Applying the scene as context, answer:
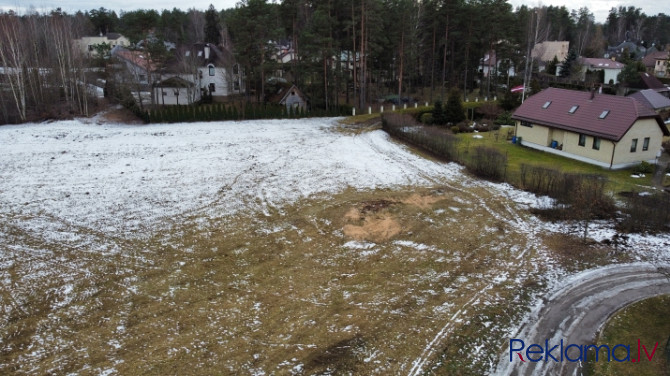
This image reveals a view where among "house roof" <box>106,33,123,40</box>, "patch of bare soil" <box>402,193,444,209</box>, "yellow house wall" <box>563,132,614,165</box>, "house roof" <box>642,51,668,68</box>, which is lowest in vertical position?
"patch of bare soil" <box>402,193,444,209</box>

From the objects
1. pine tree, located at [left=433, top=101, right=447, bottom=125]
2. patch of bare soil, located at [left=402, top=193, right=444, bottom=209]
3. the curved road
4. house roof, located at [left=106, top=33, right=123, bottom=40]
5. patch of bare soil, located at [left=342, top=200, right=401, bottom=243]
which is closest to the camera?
the curved road

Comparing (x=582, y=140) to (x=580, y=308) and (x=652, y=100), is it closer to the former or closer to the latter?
(x=580, y=308)

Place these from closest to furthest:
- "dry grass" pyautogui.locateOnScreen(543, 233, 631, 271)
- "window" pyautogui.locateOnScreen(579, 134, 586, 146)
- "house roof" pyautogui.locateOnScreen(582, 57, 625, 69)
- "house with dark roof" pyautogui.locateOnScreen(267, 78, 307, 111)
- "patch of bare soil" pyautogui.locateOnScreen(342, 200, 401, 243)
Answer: "dry grass" pyautogui.locateOnScreen(543, 233, 631, 271)
"patch of bare soil" pyautogui.locateOnScreen(342, 200, 401, 243)
"window" pyautogui.locateOnScreen(579, 134, 586, 146)
"house with dark roof" pyautogui.locateOnScreen(267, 78, 307, 111)
"house roof" pyautogui.locateOnScreen(582, 57, 625, 69)

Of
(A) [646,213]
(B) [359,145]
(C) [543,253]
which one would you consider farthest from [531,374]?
(B) [359,145]

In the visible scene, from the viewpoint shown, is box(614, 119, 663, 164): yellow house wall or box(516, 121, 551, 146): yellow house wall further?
box(516, 121, 551, 146): yellow house wall

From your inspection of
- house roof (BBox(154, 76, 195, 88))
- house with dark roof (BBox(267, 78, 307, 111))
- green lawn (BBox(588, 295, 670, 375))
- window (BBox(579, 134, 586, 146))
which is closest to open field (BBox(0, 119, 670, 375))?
green lawn (BBox(588, 295, 670, 375))

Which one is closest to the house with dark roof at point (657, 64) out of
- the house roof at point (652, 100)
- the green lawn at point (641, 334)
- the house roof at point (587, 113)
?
the house roof at point (652, 100)

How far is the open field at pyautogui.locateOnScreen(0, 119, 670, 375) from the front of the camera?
11.4m

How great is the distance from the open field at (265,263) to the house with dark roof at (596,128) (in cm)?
828

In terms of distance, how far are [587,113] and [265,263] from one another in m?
23.5

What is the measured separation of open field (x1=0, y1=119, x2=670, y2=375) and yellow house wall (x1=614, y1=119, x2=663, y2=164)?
8.49 metres

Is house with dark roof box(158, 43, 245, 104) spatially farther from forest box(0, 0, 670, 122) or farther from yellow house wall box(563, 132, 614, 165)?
yellow house wall box(563, 132, 614, 165)

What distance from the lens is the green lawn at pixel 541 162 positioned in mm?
23828

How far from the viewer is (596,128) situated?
27219 millimetres
